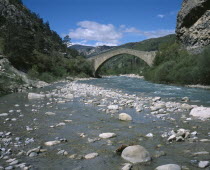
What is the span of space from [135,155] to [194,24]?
3828cm

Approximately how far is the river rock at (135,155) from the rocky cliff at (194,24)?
3125cm

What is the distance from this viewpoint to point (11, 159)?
307cm

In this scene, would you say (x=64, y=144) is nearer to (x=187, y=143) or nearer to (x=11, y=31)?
(x=187, y=143)

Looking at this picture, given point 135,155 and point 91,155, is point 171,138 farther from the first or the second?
point 91,155

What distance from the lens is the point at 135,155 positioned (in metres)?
3.12

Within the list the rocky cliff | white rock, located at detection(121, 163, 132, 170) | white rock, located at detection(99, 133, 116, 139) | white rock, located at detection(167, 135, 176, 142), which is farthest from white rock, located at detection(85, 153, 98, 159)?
the rocky cliff

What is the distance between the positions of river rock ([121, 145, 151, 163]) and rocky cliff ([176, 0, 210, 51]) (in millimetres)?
31249

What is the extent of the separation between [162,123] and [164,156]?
7.19 ft

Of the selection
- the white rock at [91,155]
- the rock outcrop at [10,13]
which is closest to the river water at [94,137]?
the white rock at [91,155]

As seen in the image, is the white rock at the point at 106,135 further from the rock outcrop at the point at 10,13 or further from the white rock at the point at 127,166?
the rock outcrop at the point at 10,13

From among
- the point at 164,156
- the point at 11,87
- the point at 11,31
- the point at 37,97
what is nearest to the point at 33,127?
the point at 164,156

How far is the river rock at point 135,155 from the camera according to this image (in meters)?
3.06

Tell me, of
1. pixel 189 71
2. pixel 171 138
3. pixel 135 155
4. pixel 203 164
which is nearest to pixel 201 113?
pixel 171 138

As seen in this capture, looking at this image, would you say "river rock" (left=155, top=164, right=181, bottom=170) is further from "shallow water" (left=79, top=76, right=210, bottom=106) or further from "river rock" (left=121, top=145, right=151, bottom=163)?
"shallow water" (left=79, top=76, right=210, bottom=106)
